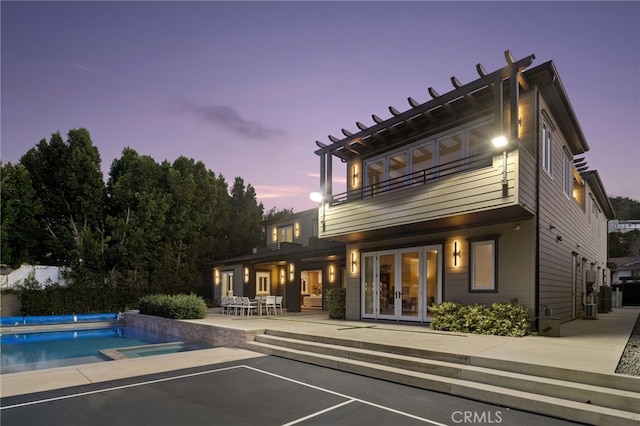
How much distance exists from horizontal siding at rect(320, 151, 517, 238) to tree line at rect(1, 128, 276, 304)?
13734mm

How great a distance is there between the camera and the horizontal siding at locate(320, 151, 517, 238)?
8.38 meters

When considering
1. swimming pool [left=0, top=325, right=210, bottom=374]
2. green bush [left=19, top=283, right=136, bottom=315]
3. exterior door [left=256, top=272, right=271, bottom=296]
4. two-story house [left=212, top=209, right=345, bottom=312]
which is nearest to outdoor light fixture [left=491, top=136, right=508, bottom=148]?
swimming pool [left=0, top=325, right=210, bottom=374]

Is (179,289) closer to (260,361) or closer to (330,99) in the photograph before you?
(330,99)

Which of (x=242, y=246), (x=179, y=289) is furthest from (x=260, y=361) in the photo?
(x=242, y=246)

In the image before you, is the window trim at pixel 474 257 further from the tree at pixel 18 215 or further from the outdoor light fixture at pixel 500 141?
the tree at pixel 18 215

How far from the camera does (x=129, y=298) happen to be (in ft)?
67.7

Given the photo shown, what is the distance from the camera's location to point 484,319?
29.6 feet

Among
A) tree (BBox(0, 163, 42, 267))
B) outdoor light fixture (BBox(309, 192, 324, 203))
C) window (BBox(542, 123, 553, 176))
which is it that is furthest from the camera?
tree (BBox(0, 163, 42, 267))

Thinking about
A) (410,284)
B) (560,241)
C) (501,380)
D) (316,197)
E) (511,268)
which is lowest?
(501,380)

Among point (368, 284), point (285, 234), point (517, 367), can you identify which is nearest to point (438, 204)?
point (368, 284)

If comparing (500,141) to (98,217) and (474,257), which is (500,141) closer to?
(474,257)

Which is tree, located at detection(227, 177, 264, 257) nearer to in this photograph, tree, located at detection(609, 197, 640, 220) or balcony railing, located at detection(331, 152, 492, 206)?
balcony railing, located at detection(331, 152, 492, 206)

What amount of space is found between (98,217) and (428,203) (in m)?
19.0

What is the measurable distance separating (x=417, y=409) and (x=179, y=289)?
21.3 m
